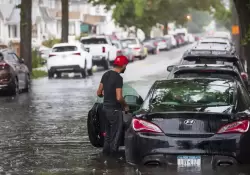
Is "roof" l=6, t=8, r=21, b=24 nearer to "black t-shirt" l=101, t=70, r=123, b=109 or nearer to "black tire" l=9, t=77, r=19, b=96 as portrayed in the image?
"black tire" l=9, t=77, r=19, b=96

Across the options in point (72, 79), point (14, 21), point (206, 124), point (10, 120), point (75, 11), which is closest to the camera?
point (206, 124)

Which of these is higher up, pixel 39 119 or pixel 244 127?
pixel 244 127

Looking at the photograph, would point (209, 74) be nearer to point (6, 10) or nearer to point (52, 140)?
point (52, 140)

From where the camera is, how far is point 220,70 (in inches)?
542

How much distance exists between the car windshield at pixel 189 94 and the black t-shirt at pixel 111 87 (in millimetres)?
758

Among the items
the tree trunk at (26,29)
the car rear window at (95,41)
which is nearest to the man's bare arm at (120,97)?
the tree trunk at (26,29)

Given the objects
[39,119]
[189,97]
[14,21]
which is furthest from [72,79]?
[14,21]

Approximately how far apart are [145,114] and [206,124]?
0.79m

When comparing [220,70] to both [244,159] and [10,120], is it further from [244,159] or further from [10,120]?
[10,120]

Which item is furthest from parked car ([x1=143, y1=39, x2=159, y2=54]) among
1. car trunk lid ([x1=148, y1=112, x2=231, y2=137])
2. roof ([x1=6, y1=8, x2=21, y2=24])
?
car trunk lid ([x1=148, y1=112, x2=231, y2=137])

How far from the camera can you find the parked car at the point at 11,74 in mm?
26719

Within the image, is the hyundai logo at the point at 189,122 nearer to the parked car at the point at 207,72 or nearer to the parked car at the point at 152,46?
the parked car at the point at 207,72

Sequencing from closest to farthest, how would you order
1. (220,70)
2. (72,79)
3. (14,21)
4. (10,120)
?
(220,70) < (10,120) < (72,79) < (14,21)

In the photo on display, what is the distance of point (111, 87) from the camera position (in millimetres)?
12281
